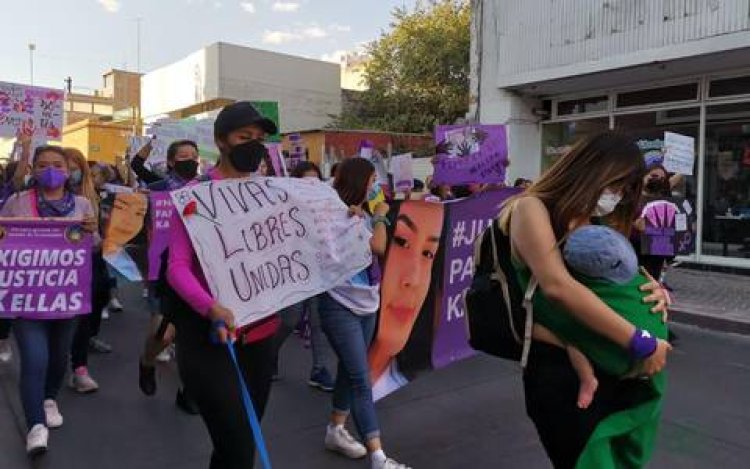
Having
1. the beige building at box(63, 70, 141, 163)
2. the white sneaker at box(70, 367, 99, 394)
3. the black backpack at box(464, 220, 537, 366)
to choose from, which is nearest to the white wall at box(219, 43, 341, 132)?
the beige building at box(63, 70, 141, 163)

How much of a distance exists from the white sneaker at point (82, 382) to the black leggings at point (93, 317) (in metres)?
0.06

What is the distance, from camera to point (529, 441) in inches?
171

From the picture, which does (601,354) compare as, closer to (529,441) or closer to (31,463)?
(529,441)

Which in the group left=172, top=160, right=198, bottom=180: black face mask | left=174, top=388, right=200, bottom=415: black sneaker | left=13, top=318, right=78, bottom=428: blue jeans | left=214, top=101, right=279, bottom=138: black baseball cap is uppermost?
left=214, top=101, right=279, bottom=138: black baseball cap

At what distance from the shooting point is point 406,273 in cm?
457

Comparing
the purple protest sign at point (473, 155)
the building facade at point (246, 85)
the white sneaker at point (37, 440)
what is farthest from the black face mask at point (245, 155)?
the building facade at point (246, 85)

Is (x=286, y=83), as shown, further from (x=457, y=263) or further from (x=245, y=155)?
(x=245, y=155)

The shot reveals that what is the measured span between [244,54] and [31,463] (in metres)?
25.6

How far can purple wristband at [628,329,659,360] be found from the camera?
1.99m

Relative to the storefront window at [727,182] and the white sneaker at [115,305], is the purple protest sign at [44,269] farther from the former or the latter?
the storefront window at [727,182]

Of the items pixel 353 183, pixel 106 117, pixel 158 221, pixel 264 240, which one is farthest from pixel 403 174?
pixel 106 117

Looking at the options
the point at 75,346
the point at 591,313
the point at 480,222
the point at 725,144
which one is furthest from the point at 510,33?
the point at 591,313

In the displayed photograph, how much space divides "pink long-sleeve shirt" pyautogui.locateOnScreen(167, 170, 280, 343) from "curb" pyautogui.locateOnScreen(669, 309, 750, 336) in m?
6.63

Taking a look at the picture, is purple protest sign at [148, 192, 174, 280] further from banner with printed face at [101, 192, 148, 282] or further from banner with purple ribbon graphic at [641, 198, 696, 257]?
banner with purple ribbon graphic at [641, 198, 696, 257]
